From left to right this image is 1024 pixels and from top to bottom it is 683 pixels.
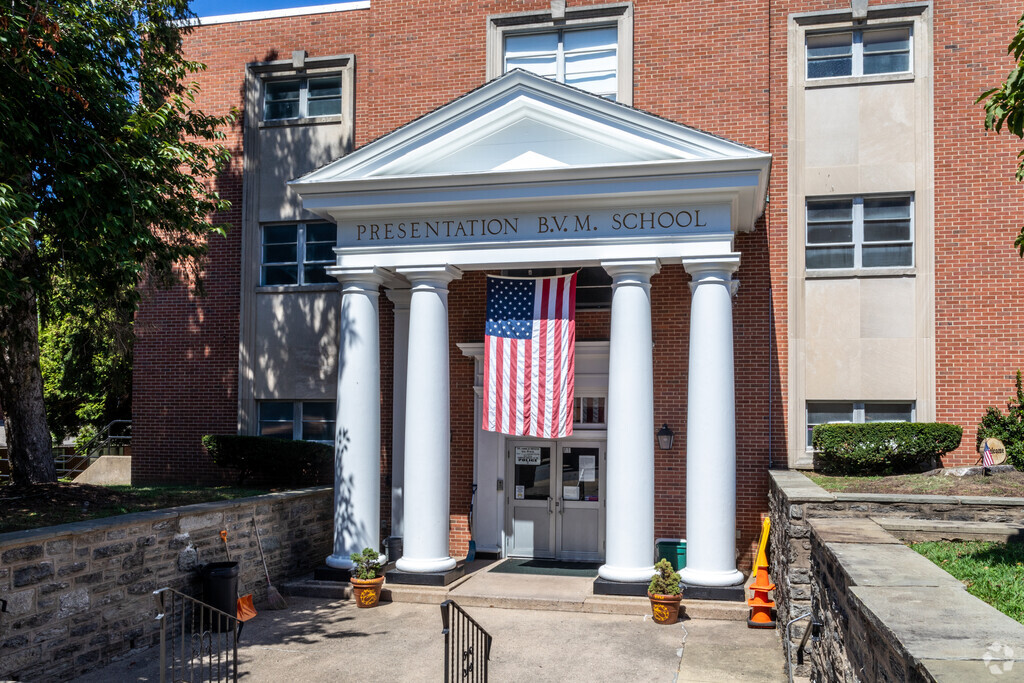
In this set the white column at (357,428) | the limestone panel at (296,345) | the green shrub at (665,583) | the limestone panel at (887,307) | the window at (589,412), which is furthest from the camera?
the limestone panel at (296,345)

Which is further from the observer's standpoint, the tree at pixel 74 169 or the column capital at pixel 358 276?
the column capital at pixel 358 276

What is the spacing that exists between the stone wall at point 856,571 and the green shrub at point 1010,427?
3.64 meters

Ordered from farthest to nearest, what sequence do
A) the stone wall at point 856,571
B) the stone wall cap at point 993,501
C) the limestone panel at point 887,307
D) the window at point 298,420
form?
the window at point 298,420, the limestone panel at point 887,307, the stone wall cap at point 993,501, the stone wall at point 856,571

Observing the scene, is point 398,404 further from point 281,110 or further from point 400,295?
point 281,110

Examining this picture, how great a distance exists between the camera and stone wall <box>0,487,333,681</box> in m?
8.85

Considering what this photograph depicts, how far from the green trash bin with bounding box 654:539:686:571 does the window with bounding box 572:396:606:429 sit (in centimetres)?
250

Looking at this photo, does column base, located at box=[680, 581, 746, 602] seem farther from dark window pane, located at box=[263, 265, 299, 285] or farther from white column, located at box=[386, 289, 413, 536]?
dark window pane, located at box=[263, 265, 299, 285]

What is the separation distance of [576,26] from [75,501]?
40.4 feet

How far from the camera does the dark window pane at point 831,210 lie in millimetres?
15672

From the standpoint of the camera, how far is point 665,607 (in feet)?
39.0

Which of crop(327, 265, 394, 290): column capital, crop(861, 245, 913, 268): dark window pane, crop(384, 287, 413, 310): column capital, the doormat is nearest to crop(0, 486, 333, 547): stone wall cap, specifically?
crop(327, 265, 394, 290): column capital

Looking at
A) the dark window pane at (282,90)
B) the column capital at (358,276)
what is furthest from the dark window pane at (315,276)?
the dark window pane at (282,90)

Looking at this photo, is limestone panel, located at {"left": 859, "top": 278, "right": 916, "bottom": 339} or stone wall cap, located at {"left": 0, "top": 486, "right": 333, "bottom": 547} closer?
stone wall cap, located at {"left": 0, "top": 486, "right": 333, "bottom": 547}

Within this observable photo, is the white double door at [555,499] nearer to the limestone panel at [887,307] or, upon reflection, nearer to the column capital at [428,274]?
the column capital at [428,274]
